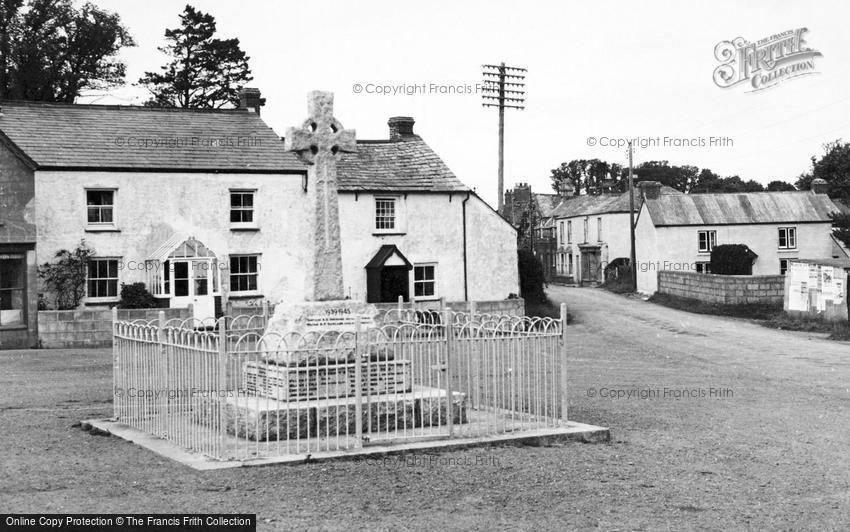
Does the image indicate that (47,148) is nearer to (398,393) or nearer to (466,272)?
(466,272)

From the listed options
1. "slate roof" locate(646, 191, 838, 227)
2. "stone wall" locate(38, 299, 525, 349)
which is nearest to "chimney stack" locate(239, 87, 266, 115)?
"stone wall" locate(38, 299, 525, 349)

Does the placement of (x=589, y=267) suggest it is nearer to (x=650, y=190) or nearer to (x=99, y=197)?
(x=650, y=190)

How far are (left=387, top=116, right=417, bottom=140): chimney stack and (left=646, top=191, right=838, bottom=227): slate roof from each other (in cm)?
1757

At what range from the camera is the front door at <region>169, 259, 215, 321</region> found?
34344 millimetres

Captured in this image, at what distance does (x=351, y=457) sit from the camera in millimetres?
11992

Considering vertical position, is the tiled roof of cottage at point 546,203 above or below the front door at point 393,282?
above

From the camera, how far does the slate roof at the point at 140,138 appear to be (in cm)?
3422

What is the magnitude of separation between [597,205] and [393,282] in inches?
1390

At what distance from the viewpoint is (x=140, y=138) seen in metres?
36.2

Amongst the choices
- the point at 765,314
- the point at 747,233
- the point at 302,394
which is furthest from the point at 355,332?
the point at 747,233

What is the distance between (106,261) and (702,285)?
26472 millimetres

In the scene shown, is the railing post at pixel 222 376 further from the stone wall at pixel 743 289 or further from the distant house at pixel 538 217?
the distant house at pixel 538 217

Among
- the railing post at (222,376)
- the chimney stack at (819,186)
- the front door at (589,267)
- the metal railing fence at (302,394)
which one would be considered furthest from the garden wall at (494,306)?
the front door at (589,267)

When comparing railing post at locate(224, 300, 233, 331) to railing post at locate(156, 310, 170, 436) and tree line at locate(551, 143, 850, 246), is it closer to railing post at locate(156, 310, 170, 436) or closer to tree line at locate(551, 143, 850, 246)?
railing post at locate(156, 310, 170, 436)
